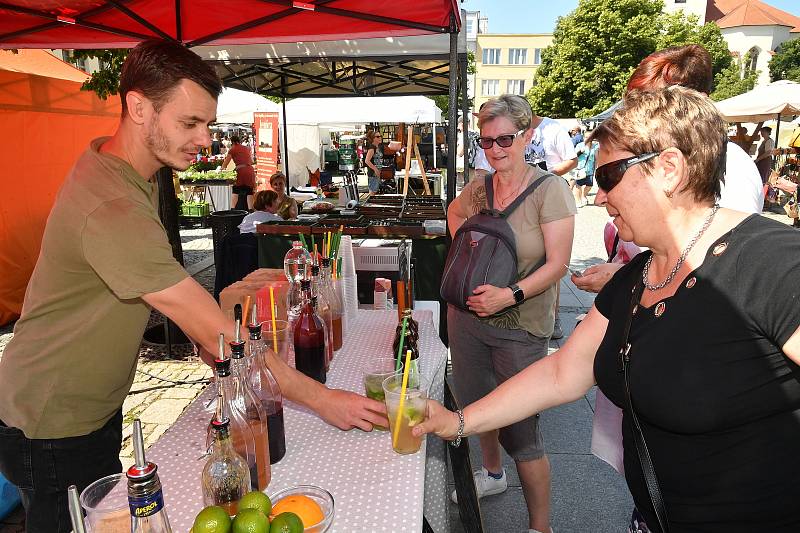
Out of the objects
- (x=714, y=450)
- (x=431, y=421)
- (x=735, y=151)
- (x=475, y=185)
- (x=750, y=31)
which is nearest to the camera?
(x=714, y=450)

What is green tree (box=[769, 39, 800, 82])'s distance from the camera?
5812 cm

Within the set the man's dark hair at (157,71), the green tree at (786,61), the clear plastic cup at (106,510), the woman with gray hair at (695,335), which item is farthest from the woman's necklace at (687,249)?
the green tree at (786,61)

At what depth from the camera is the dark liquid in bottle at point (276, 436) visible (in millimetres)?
1561

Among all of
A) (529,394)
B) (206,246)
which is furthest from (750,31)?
(529,394)

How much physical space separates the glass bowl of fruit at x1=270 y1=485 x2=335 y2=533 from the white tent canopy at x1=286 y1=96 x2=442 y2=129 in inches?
495

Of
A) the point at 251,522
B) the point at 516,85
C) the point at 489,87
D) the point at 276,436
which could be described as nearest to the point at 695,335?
the point at 251,522

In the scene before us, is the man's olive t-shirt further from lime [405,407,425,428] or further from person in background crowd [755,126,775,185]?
person in background crowd [755,126,775,185]

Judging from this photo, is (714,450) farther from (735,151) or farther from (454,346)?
(454,346)

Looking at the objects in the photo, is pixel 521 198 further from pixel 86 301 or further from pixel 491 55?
pixel 491 55

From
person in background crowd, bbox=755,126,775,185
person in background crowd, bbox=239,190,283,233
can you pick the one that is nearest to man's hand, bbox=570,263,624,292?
person in background crowd, bbox=239,190,283,233

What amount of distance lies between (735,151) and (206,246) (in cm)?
944

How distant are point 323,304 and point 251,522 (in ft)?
4.29

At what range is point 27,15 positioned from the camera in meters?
3.99

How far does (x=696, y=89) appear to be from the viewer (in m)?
2.12
